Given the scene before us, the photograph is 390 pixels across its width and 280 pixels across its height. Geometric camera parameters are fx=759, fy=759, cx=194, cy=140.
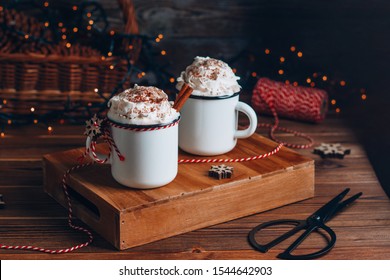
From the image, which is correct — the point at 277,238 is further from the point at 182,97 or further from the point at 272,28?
the point at 272,28

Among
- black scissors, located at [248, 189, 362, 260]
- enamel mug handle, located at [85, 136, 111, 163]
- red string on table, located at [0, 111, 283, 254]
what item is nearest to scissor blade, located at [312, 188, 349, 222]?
black scissors, located at [248, 189, 362, 260]

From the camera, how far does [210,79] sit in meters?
1.50

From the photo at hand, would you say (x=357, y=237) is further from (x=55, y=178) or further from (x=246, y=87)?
(x=246, y=87)

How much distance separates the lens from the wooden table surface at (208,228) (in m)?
1.33

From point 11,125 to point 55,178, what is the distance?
0.53m

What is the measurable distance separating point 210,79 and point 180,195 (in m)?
0.27

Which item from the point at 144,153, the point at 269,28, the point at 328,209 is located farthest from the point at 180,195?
the point at 269,28

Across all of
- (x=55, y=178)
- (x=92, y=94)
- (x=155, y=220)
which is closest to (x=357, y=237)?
(x=155, y=220)

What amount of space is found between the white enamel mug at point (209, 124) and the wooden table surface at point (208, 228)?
17cm

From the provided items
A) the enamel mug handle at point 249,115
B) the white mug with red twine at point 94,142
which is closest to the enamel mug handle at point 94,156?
the white mug with red twine at point 94,142

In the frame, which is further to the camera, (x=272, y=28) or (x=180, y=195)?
(x=272, y=28)

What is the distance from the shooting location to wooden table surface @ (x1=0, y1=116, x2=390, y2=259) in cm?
133

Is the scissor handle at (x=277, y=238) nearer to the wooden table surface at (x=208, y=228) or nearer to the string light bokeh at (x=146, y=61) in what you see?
the wooden table surface at (x=208, y=228)

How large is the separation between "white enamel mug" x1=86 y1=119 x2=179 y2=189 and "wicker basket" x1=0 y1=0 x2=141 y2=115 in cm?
64
